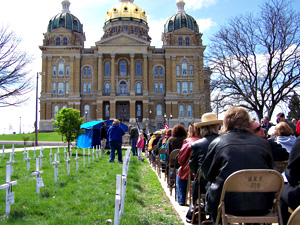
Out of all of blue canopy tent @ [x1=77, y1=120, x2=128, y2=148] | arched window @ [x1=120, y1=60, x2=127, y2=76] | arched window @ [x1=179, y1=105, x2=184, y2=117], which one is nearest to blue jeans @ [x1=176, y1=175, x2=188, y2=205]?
blue canopy tent @ [x1=77, y1=120, x2=128, y2=148]

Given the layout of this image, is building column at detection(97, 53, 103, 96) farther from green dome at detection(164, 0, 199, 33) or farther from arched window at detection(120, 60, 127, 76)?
green dome at detection(164, 0, 199, 33)

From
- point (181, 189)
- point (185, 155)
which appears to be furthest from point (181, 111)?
point (185, 155)

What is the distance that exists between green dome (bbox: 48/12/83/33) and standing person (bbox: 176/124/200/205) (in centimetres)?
6630

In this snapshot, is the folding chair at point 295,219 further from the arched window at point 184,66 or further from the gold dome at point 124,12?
the gold dome at point 124,12

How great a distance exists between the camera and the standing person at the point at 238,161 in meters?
3.81

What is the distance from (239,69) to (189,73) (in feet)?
137

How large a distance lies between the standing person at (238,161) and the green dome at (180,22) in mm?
67053

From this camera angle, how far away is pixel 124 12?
75812 mm

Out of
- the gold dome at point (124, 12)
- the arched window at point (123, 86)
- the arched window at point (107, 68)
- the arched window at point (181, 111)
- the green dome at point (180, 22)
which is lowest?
the arched window at point (181, 111)

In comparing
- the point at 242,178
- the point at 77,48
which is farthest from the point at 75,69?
the point at 242,178

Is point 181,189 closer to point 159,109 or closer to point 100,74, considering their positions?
point 100,74

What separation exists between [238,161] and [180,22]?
68.6 meters

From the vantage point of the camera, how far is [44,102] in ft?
211

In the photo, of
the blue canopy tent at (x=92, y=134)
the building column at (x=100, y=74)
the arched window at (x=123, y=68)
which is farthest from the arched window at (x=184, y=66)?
the blue canopy tent at (x=92, y=134)
